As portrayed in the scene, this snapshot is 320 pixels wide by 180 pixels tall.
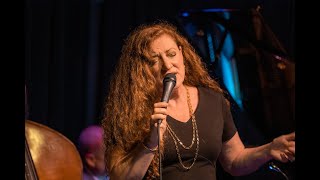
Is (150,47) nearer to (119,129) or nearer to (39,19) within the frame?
(119,129)

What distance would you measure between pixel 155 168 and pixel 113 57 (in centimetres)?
270

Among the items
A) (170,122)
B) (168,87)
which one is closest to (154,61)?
(170,122)

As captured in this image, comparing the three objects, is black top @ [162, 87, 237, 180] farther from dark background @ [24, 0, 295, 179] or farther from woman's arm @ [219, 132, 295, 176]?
dark background @ [24, 0, 295, 179]

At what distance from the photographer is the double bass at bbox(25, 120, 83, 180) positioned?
2361 millimetres

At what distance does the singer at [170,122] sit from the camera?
187 cm

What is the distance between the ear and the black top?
5.24ft

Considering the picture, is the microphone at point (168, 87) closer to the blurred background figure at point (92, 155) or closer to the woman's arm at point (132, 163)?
the woman's arm at point (132, 163)

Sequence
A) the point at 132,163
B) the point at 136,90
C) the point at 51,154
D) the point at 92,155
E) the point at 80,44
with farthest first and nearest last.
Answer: the point at 80,44, the point at 92,155, the point at 51,154, the point at 136,90, the point at 132,163

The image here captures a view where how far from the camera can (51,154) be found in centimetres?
244

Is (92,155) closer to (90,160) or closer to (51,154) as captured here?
(90,160)

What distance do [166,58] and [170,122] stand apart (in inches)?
8.5

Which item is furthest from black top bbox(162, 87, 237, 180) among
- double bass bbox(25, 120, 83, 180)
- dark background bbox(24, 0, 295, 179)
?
dark background bbox(24, 0, 295, 179)
